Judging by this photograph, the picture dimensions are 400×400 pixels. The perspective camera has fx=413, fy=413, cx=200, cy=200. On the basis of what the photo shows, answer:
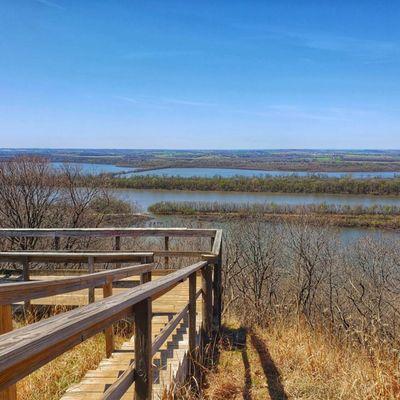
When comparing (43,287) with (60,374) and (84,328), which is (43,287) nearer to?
(84,328)

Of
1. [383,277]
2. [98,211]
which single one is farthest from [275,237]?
[98,211]

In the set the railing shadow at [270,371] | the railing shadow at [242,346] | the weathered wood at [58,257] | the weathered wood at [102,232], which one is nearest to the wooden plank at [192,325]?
the railing shadow at [242,346]

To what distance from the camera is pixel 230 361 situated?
4.23 metres

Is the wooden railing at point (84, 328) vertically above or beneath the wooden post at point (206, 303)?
above

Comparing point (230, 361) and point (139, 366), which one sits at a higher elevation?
point (139, 366)

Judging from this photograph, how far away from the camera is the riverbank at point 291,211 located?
4334 centimetres

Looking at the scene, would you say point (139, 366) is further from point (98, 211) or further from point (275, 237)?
point (275, 237)

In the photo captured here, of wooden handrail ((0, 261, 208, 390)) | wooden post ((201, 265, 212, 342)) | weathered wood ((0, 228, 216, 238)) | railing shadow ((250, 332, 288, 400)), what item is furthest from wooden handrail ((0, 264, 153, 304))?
weathered wood ((0, 228, 216, 238))

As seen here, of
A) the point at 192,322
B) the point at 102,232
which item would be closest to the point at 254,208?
the point at 102,232

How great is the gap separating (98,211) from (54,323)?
1890cm

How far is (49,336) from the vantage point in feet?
3.87

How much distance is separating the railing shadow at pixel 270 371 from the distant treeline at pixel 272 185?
63913mm

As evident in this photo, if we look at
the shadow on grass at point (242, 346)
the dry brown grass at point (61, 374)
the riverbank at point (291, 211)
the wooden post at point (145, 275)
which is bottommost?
the riverbank at point (291, 211)

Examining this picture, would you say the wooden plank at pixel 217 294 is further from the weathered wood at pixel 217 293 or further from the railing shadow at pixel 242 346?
the railing shadow at pixel 242 346
